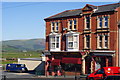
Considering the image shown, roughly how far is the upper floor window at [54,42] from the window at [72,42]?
2.47 meters

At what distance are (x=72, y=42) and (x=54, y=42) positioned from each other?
3.89 metres

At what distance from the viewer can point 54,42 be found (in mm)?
40344

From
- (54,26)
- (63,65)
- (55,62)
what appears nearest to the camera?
(63,65)

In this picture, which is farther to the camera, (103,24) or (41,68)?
(41,68)

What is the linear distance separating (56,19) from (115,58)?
42.6 feet

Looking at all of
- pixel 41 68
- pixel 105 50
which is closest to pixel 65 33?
pixel 105 50

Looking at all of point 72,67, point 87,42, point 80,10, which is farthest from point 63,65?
point 80,10

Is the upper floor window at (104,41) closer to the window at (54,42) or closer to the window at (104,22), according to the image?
the window at (104,22)

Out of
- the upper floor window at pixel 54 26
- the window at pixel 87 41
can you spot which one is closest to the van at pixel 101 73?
the window at pixel 87 41

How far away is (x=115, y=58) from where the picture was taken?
106 feet

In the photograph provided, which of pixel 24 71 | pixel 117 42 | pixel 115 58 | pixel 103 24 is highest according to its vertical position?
pixel 103 24

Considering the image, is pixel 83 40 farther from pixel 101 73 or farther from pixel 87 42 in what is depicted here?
pixel 101 73

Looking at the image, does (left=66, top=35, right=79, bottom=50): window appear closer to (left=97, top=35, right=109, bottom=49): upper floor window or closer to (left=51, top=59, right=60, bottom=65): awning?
(left=51, top=59, right=60, bottom=65): awning

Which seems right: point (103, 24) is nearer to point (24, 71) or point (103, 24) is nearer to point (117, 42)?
point (117, 42)
